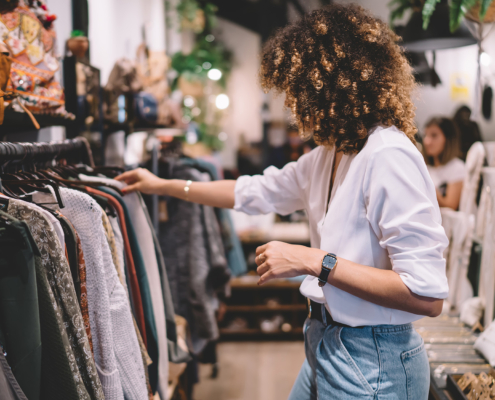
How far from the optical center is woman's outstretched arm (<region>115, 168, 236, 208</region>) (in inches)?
60.5

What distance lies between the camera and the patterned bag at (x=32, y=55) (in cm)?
117

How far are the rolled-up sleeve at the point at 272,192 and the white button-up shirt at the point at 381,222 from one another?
0.76 feet

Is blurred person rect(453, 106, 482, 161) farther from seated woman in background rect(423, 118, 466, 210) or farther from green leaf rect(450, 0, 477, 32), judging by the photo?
green leaf rect(450, 0, 477, 32)

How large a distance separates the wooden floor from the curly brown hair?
2.41 meters

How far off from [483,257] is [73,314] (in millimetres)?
1851

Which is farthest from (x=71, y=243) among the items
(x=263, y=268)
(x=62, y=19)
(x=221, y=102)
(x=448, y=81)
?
(x=221, y=102)

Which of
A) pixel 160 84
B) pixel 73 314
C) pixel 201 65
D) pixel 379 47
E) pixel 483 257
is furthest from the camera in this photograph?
pixel 201 65

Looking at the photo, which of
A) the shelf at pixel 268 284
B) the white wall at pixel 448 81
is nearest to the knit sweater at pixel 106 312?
the shelf at pixel 268 284

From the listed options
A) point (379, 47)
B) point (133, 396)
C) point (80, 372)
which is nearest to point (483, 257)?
point (379, 47)

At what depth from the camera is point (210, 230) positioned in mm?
2258

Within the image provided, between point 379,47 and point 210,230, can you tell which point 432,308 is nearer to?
point 379,47

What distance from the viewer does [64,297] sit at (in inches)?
36.0

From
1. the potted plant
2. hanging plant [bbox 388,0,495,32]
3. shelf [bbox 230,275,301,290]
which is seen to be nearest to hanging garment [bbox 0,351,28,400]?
the potted plant

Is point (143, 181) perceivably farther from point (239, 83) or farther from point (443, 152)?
point (239, 83)
